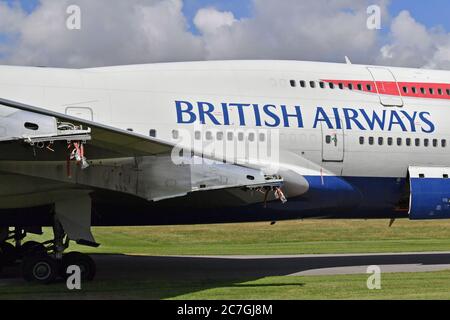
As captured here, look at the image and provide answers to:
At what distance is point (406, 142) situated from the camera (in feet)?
63.2

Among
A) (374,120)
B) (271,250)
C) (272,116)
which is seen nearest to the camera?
(272,116)

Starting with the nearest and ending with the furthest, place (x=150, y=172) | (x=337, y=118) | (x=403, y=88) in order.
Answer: (x=150, y=172), (x=337, y=118), (x=403, y=88)

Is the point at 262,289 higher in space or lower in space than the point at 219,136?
lower

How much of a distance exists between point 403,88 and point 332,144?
9.82 ft

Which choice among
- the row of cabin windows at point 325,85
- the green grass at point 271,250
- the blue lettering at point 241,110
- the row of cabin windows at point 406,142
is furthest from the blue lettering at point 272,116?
the green grass at point 271,250

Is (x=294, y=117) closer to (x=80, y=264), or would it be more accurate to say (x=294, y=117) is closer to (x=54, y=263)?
(x=80, y=264)

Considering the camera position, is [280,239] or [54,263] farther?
[280,239]

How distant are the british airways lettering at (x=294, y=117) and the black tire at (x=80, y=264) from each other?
14.0 ft

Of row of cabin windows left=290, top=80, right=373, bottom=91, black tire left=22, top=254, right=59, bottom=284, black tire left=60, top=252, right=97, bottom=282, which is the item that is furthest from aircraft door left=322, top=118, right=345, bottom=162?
black tire left=22, top=254, right=59, bottom=284

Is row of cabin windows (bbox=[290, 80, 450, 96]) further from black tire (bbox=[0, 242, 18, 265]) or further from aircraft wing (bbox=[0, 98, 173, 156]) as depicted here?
black tire (bbox=[0, 242, 18, 265])

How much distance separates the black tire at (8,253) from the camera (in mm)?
19469

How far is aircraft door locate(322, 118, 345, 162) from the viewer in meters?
18.7

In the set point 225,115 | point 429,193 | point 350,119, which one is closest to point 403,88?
point 350,119

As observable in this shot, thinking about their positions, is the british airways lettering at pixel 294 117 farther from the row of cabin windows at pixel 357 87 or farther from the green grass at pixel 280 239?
the green grass at pixel 280 239
